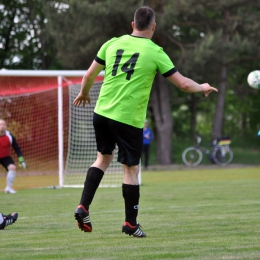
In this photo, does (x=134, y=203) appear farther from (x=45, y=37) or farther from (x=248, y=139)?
(x=248, y=139)

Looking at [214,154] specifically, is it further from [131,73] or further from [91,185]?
[131,73]

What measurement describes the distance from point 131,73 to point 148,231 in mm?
1649

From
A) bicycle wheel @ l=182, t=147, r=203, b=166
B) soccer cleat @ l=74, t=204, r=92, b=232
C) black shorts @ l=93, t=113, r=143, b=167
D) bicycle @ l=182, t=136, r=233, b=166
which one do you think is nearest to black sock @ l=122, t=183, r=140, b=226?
black shorts @ l=93, t=113, r=143, b=167

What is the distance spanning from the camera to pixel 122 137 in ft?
18.6

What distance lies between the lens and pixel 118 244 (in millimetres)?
5414

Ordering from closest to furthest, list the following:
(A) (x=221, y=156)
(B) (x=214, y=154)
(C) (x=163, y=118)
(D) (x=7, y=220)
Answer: (D) (x=7, y=220), (B) (x=214, y=154), (A) (x=221, y=156), (C) (x=163, y=118)

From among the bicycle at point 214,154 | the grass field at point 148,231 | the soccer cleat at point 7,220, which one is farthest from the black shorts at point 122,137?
the bicycle at point 214,154

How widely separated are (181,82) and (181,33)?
23258mm

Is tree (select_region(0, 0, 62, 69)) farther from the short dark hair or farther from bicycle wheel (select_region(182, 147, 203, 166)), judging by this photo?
the short dark hair

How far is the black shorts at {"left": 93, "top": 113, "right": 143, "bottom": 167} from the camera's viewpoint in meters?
5.66

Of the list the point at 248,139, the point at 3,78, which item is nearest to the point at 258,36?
the point at 248,139

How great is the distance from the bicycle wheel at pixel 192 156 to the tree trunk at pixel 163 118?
155cm

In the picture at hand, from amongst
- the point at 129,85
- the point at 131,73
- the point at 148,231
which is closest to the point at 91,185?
the point at 148,231

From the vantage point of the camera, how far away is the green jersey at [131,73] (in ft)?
18.4
